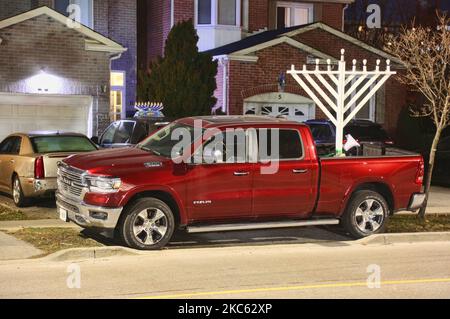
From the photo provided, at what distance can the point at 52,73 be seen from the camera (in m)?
19.5

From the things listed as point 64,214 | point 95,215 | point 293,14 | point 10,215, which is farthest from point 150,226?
point 293,14

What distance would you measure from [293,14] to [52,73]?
12.1 meters

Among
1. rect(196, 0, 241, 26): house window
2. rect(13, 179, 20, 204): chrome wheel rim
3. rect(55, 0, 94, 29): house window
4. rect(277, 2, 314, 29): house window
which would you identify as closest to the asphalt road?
rect(13, 179, 20, 204): chrome wheel rim

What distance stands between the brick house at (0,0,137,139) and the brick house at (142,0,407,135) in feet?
12.9

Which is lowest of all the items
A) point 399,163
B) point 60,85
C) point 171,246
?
point 171,246

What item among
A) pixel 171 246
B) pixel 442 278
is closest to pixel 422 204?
pixel 442 278

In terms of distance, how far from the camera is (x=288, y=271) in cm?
914

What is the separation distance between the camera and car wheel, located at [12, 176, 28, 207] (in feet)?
45.3

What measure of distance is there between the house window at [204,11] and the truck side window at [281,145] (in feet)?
50.5

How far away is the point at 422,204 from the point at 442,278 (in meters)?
3.56

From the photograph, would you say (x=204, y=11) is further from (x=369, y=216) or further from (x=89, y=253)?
(x=89, y=253)

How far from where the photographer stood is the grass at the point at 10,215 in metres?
12.8

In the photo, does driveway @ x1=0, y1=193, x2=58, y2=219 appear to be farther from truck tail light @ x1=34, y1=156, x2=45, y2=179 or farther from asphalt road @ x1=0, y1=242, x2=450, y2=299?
asphalt road @ x1=0, y1=242, x2=450, y2=299
